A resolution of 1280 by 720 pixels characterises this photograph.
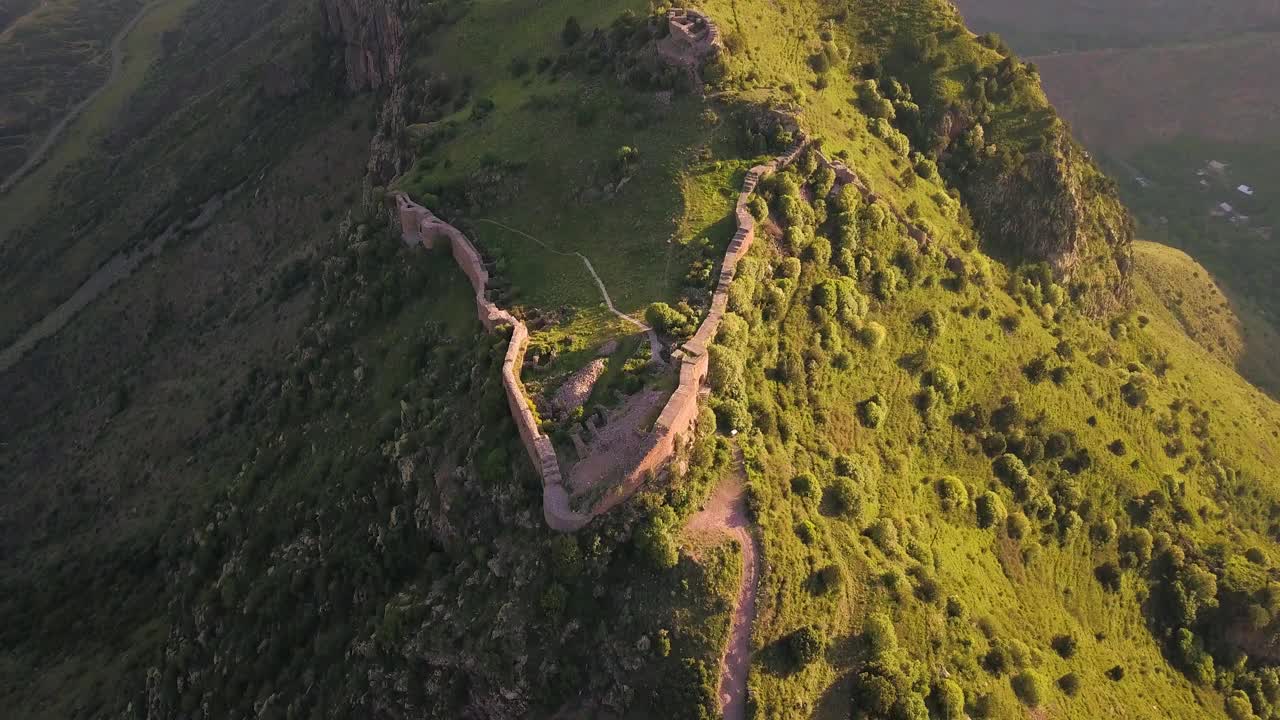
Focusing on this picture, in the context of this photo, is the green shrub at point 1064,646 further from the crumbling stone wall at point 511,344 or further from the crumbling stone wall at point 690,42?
the crumbling stone wall at point 690,42

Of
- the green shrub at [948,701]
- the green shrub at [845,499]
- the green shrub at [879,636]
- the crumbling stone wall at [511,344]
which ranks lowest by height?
the green shrub at [948,701]

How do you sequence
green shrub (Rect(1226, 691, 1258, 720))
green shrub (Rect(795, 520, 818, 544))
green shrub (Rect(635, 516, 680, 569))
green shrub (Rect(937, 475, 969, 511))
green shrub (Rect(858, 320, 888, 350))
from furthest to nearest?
green shrub (Rect(1226, 691, 1258, 720)), green shrub (Rect(858, 320, 888, 350)), green shrub (Rect(937, 475, 969, 511)), green shrub (Rect(795, 520, 818, 544)), green shrub (Rect(635, 516, 680, 569))

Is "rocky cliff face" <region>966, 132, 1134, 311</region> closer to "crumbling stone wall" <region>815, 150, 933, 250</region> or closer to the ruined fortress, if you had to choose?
"crumbling stone wall" <region>815, 150, 933, 250</region>

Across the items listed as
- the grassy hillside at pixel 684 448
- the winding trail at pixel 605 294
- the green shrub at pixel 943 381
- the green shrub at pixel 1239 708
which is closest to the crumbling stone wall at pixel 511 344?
the grassy hillside at pixel 684 448

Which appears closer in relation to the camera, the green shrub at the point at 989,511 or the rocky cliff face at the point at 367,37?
the green shrub at the point at 989,511

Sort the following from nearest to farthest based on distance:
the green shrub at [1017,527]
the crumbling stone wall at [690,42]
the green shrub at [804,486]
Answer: the green shrub at [804,486]
the green shrub at [1017,527]
the crumbling stone wall at [690,42]

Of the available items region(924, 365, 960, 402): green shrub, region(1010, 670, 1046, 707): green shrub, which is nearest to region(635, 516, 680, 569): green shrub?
region(1010, 670, 1046, 707): green shrub
